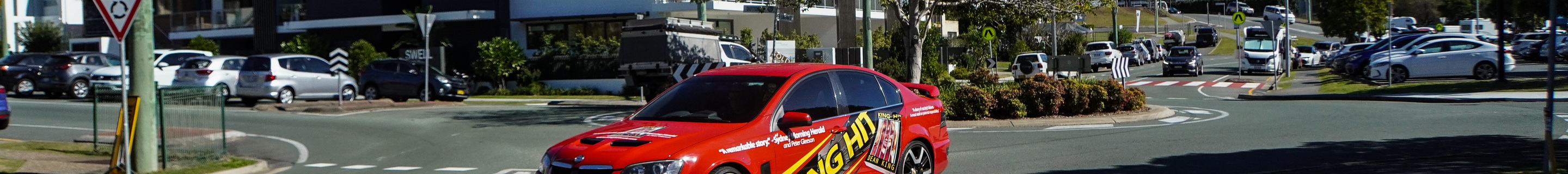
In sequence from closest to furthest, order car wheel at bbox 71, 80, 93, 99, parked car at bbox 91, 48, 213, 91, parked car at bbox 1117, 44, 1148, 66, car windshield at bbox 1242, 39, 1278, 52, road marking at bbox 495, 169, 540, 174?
road marking at bbox 495, 169, 540, 174 → parked car at bbox 91, 48, 213, 91 → car wheel at bbox 71, 80, 93, 99 → car windshield at bbox 1242, 39, 1278, 52 → parked car at bbox 1117, 44, 1148, 66

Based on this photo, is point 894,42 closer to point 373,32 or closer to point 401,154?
point 373,32

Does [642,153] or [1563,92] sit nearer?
[642,153]

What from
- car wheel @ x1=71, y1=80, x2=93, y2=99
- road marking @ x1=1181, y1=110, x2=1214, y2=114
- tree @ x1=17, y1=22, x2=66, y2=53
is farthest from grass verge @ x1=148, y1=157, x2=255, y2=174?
tree @ x1=17, y1=22, x2=66, y2=53

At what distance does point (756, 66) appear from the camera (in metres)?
7.71

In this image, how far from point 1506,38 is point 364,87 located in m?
44.6

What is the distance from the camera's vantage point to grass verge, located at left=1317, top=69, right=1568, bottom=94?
70.2 feet

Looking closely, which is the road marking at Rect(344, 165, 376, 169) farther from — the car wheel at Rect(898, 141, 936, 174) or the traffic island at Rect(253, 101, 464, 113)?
the traffic island at Rect(253, 101, 464, 113)

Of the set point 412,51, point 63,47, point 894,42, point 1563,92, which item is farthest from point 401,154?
point 63,47

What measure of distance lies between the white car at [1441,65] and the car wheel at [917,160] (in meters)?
20.0

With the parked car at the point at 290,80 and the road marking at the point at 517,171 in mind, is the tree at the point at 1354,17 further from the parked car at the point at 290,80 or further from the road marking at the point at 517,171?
the road marking at the point at 517,171

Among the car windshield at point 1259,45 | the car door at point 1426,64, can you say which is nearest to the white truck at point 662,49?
the car door at point 1426,64

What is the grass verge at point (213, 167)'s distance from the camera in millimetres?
10026

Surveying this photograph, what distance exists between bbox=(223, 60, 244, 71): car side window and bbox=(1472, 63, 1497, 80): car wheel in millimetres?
24489

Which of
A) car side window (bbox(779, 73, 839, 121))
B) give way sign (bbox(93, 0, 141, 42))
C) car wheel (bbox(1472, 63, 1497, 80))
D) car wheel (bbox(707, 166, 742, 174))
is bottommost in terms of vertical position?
car wheel (bbox(707, 166, 742, 174))
